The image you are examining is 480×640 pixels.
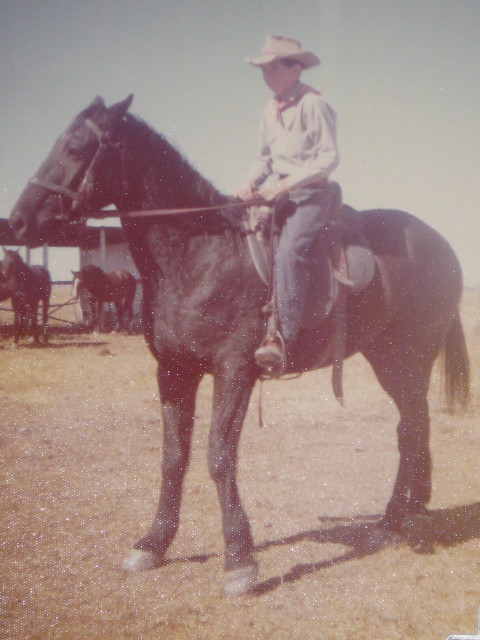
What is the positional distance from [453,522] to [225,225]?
2.94 metres

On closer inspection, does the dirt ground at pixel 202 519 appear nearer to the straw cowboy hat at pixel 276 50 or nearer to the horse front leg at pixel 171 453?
the horse front leg at pixel 171 453

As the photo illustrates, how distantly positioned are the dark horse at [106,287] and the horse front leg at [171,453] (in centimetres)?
93

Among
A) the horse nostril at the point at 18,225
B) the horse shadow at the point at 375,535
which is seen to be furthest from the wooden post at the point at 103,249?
the horse shadow at the point at 375,535

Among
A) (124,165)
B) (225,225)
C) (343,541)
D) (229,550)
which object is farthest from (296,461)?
(124,165)

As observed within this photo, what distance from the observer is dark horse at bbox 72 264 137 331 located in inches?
158

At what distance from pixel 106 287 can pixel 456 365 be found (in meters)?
3.08

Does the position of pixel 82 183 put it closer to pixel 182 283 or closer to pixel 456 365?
pixel 182 283

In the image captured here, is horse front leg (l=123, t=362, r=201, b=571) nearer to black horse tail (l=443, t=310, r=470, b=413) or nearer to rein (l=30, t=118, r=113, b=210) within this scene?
rein (l=30, t=118, r=113, b=210)

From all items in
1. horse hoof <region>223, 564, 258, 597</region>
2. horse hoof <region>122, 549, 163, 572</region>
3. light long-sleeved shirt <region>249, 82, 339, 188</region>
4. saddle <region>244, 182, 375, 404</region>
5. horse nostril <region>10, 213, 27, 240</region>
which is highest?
light long-sleeved shirt <region>249, 82, 339, 188</region>

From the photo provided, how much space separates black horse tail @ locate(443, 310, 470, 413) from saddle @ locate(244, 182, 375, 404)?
140 centimetres

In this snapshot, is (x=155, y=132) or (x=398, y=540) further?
(x=398, y=540)

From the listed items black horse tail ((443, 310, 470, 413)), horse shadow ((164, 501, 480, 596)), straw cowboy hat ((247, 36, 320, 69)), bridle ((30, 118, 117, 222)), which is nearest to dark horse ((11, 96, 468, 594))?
bridle ((30, 118, 117, 222))

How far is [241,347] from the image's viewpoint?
10.3ft

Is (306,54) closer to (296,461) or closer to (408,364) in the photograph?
(408,364)
